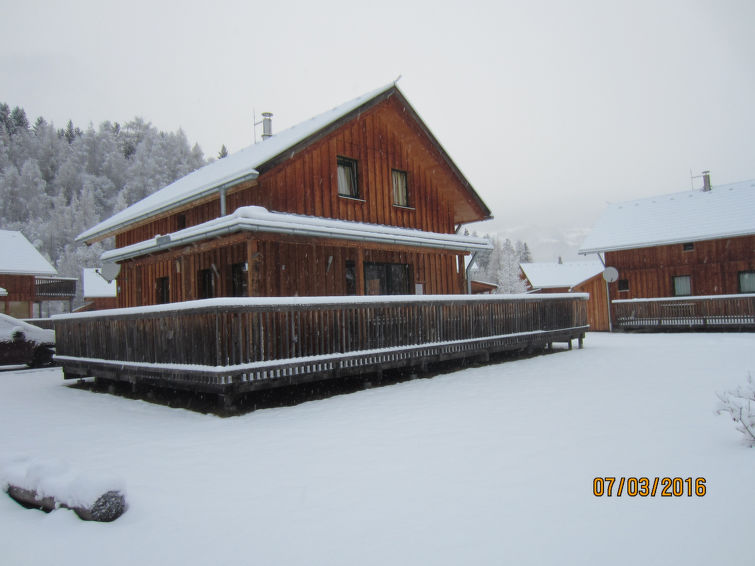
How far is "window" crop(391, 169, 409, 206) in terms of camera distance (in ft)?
52.1

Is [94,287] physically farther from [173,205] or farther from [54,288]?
[173,205]

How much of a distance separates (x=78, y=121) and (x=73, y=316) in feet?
379

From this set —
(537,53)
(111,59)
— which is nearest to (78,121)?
(111,59)

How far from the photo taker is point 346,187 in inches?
569

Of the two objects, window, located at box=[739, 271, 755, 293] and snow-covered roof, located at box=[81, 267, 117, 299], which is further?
snow-covered roof, located at box=[81, 267, 117, 299]

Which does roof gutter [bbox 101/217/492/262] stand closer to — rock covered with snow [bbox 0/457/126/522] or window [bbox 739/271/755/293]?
rock covered with snow [bbox 0/457/126/522]

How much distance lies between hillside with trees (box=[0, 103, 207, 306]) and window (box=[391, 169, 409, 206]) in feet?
211

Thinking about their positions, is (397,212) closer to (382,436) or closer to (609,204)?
(382,436)

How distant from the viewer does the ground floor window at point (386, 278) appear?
49.0 ft

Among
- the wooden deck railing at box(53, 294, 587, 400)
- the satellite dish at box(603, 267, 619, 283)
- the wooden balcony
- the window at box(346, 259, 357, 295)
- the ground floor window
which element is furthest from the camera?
the wooden balcony

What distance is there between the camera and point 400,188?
16.1 meters

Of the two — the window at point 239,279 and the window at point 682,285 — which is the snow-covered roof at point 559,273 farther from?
the window at point 239,279

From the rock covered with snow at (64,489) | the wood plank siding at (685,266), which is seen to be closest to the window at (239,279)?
the rock covered with snow at (64,489)
